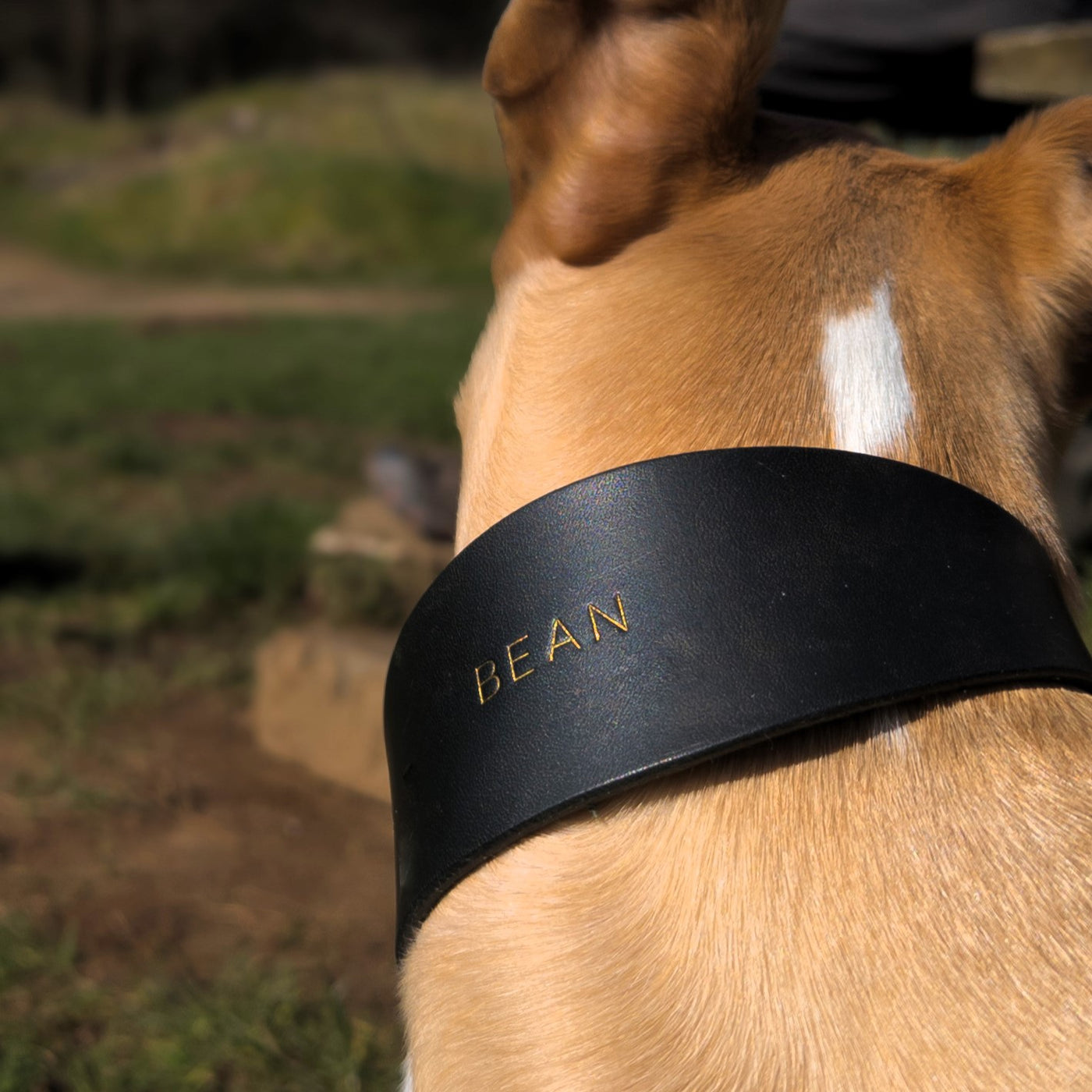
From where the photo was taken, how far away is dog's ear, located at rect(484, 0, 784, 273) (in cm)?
121

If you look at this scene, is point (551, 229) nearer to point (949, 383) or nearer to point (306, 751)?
point (949, 383)

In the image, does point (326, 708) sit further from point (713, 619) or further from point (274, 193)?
point (274, 193)

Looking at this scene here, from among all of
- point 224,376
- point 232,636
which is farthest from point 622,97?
point 224,376

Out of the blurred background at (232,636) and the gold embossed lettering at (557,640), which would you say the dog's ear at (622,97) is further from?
the blurred background at (232,636)

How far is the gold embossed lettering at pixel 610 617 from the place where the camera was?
44.0 inches

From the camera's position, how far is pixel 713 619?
3.62 feet

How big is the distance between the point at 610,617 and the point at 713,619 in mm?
90

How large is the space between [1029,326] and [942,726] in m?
0.45

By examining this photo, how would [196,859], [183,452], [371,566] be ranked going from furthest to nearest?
[183,452]
[371,566]
[196,859]

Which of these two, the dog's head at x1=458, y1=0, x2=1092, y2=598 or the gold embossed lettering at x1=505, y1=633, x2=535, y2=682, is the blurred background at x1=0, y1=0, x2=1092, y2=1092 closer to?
the gold embossed lettering at x1=505, y1=633, x2=535, y2=682

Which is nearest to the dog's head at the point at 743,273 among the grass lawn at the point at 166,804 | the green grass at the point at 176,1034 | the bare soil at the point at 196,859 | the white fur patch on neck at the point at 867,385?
the white fur patch on neck at the point at 867,385

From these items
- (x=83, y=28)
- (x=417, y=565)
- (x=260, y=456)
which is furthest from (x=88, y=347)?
(x=83, y=28)

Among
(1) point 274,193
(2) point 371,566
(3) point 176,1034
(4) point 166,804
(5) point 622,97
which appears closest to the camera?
(5) point 622,97

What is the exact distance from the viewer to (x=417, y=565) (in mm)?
4414
